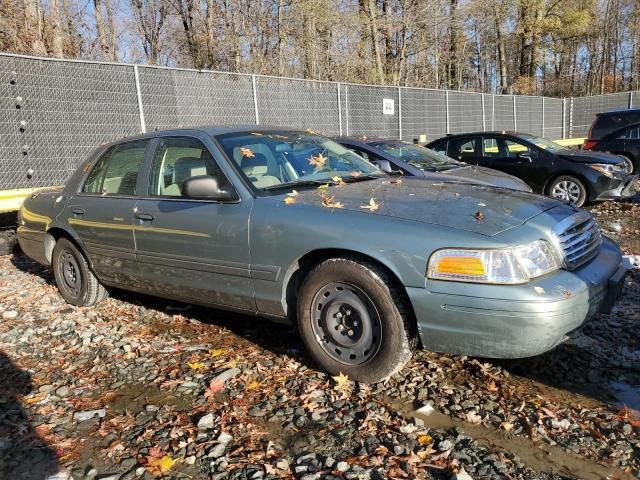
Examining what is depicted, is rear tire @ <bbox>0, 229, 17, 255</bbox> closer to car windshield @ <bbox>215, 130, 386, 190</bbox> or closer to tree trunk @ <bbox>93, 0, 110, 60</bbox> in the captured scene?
car windshield @ <bbox>215, 130, 386, 190</bbox>

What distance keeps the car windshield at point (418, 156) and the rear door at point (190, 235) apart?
4.05 meters

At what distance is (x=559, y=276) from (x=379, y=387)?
128 centimetres

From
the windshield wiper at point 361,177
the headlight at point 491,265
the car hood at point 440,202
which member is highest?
the windshield wiper at point 361,177

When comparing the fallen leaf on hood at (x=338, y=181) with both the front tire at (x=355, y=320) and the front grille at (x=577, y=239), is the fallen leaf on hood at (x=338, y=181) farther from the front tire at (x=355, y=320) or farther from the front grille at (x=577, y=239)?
the front grille at (x=577, y=239)

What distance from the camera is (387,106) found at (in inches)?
612

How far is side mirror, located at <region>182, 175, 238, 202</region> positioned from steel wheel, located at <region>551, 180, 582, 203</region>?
24.7 ft

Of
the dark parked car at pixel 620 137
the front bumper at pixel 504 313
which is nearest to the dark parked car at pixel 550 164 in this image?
the dark parked car at pixel 620 137

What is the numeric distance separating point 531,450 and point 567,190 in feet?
26.3

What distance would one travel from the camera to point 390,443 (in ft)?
9.50

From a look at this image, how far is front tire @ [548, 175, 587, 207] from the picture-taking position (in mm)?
9641

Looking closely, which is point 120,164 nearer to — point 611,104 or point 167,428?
point 167,428

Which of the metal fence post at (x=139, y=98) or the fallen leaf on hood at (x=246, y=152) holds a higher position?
the metal fence post at (x=139, y=98)

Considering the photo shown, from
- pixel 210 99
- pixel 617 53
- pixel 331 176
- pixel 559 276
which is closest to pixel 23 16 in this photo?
pixel 210 99

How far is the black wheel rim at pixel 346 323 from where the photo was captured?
3.37 m
